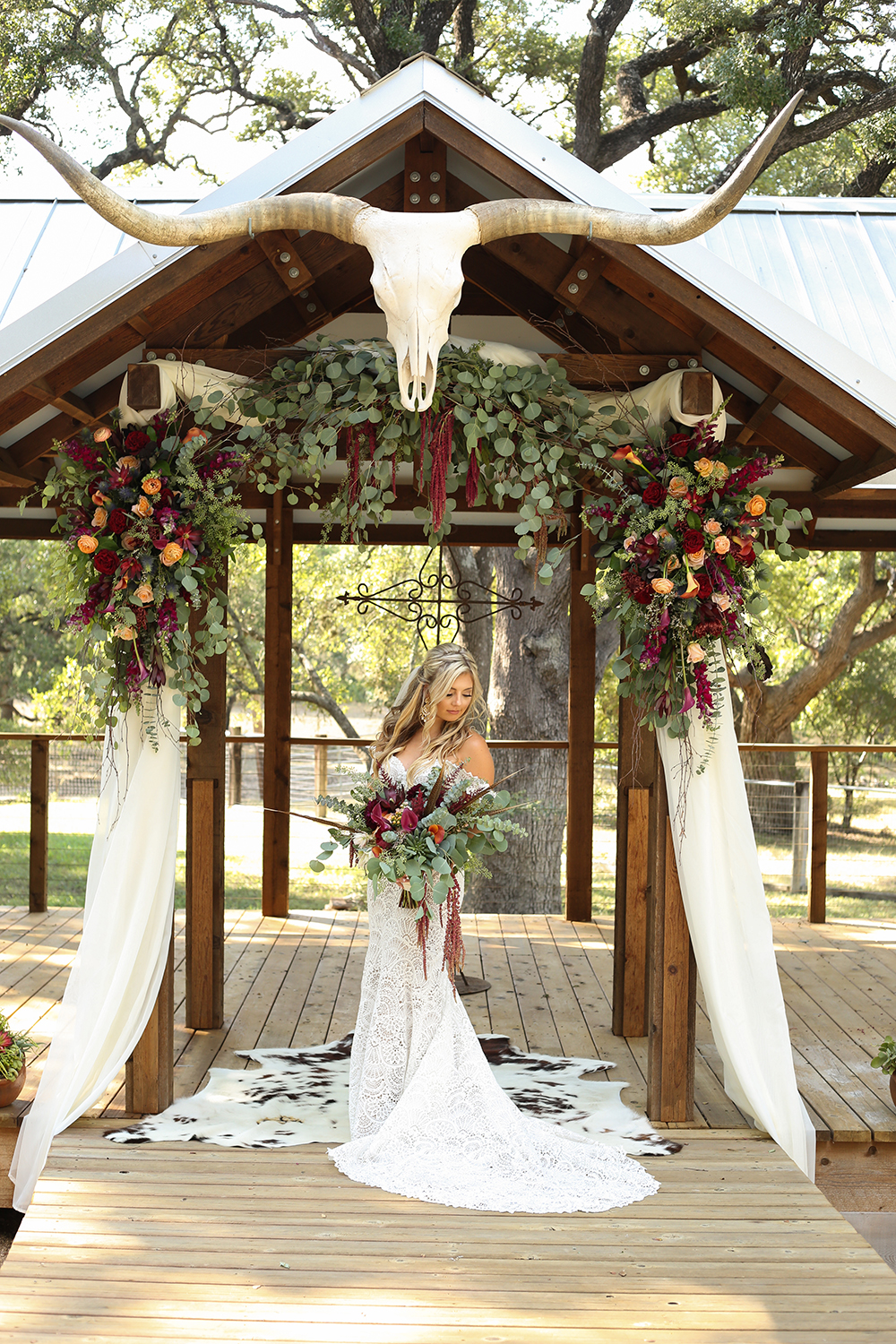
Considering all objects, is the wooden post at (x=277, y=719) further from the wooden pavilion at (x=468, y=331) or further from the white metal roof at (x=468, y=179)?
the white metal roof at (x=468, y=179)

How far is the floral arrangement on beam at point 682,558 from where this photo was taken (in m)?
3.64

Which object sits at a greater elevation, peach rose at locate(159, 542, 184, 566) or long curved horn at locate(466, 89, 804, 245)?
long curved horn at locate(466, 89, 804, 245)

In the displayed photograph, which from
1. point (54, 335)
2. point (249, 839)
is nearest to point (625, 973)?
point (54, 335)

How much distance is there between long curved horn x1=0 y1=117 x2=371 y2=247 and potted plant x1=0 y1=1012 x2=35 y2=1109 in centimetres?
267

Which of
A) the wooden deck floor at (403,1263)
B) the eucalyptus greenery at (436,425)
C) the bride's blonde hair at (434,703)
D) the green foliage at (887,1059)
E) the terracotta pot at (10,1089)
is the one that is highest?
the eucalyptus greenery at (436,425)

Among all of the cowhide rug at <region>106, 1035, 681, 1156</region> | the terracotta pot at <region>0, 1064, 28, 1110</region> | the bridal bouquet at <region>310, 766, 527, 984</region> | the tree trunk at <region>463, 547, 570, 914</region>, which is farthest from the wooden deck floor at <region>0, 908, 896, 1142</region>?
the tree trunk at <region>463, 547, 570, 914</region>

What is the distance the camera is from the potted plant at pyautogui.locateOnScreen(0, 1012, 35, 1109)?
156 inches

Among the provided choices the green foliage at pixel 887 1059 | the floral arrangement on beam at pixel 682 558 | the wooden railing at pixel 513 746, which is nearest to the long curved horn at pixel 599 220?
the floral arrangement on beam at pixel 682 558

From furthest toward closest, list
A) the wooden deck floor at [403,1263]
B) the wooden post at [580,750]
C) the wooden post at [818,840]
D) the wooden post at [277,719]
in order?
the wooden post at [818,840] → the wooden post at [277,719] → the wooden post at [580,750] → the wooden deck floor at [403,1263]

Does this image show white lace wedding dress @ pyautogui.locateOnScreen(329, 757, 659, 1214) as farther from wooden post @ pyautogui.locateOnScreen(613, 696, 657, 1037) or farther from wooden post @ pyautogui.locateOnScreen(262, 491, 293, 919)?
wooden post @ pyautogui.locateOnScreen(262, 491, 293, 919)

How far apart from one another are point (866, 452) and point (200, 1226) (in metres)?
3.17

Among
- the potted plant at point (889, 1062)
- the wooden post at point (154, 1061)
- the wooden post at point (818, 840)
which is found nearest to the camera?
the wooden post at point (154, 1061)

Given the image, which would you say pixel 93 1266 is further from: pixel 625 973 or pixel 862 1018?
pixel 862 1018

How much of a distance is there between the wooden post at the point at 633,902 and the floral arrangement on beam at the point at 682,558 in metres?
A: 1.26
